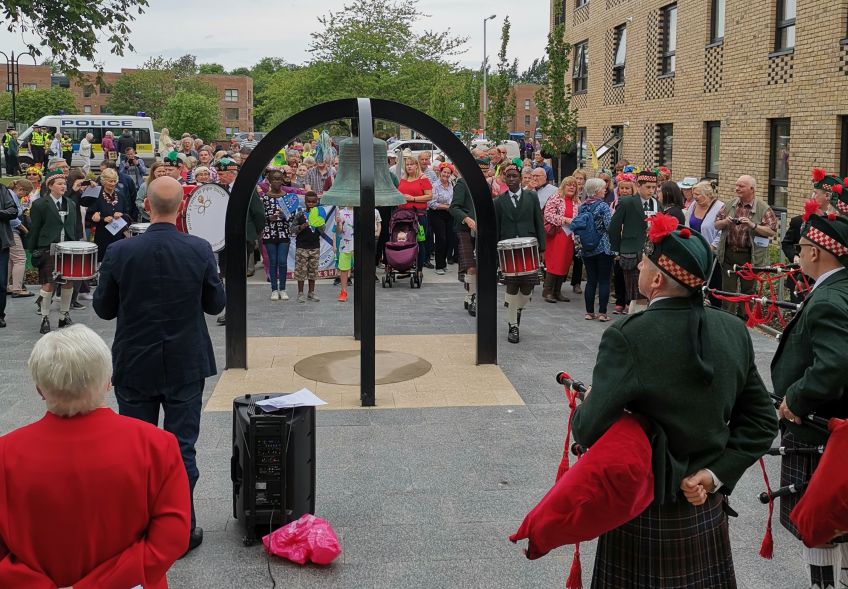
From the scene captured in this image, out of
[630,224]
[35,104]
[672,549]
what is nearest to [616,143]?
[630,224]

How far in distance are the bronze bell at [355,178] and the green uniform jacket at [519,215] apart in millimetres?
1946

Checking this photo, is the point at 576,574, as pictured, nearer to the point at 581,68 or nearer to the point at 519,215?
the point at 519,215

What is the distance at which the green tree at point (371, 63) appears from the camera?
4062 cm

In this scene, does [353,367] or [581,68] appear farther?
[581,68]

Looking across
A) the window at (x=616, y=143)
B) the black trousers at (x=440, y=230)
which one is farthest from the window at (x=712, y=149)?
the black trousers at (x=440, y=230)

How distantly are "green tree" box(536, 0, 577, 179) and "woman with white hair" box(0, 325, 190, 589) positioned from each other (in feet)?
75.3

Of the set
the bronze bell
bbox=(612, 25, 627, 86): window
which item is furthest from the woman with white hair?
bbox=(612, 25, 627, 86): window

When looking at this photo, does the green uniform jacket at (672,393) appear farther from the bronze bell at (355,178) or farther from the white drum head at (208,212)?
the white drum head at (208,212)

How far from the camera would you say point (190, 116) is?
54.9m

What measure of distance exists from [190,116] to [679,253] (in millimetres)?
54316

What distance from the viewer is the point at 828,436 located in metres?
4.44

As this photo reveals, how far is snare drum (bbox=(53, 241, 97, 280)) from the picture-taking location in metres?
11.2

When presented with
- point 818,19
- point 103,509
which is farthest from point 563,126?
point 103,509

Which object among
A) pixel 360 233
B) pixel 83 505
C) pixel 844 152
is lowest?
pixel 83 505
